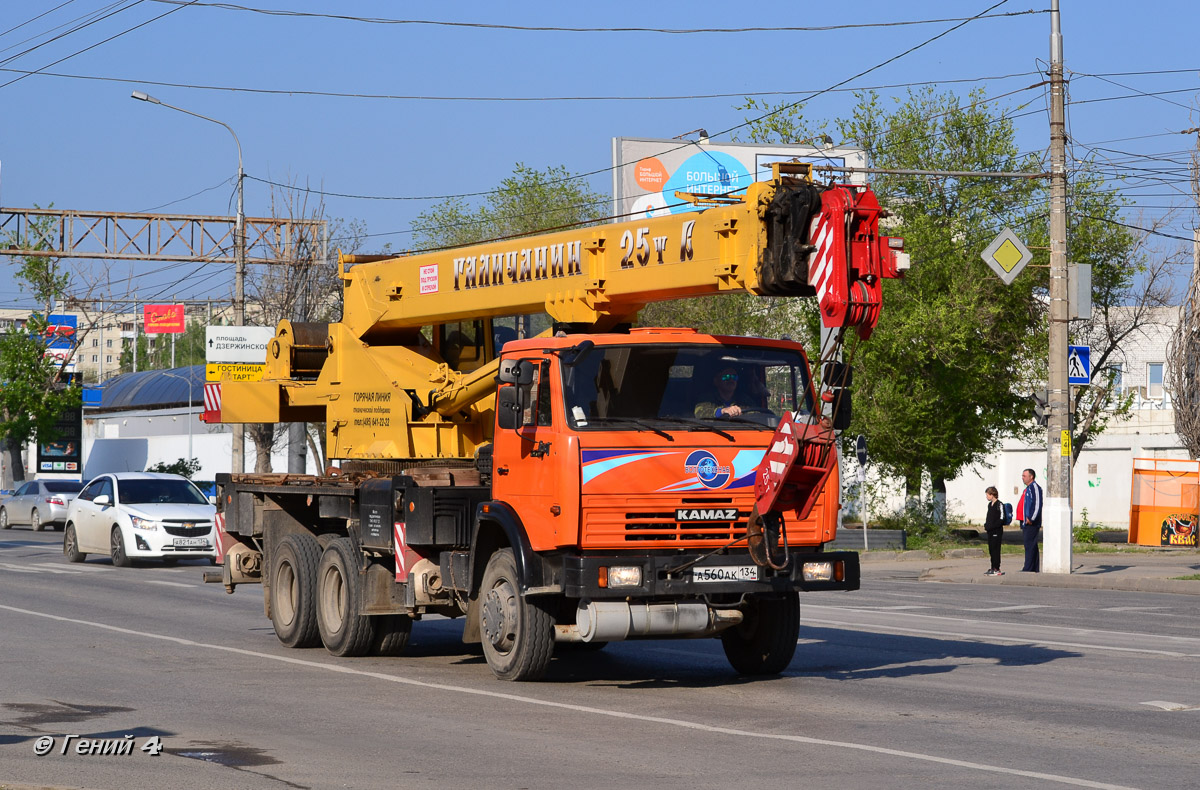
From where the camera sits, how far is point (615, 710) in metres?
10.3

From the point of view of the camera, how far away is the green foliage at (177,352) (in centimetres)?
14500

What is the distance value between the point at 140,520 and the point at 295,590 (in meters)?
13.1

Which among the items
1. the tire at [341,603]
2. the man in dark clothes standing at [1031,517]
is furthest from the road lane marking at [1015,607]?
the tire at [341,603]

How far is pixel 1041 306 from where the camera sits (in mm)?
37406

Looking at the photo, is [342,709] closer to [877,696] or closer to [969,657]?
[877,696]

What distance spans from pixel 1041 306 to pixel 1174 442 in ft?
44.2

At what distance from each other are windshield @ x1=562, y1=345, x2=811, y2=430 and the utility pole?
14782mm

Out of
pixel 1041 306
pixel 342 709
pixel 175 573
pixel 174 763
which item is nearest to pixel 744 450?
pixel 342 709

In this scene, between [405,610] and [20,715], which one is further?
[405,610]

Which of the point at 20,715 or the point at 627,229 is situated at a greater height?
the point at 627,229

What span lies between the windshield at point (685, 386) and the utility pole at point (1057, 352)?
14.8 m

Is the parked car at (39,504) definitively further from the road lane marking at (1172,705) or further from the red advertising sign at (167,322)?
the road lane marking at (1172,705)

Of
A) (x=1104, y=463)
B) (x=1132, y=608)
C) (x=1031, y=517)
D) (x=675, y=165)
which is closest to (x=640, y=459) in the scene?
(x=1132, y=608)

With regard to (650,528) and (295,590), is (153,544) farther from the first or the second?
(650,528)
